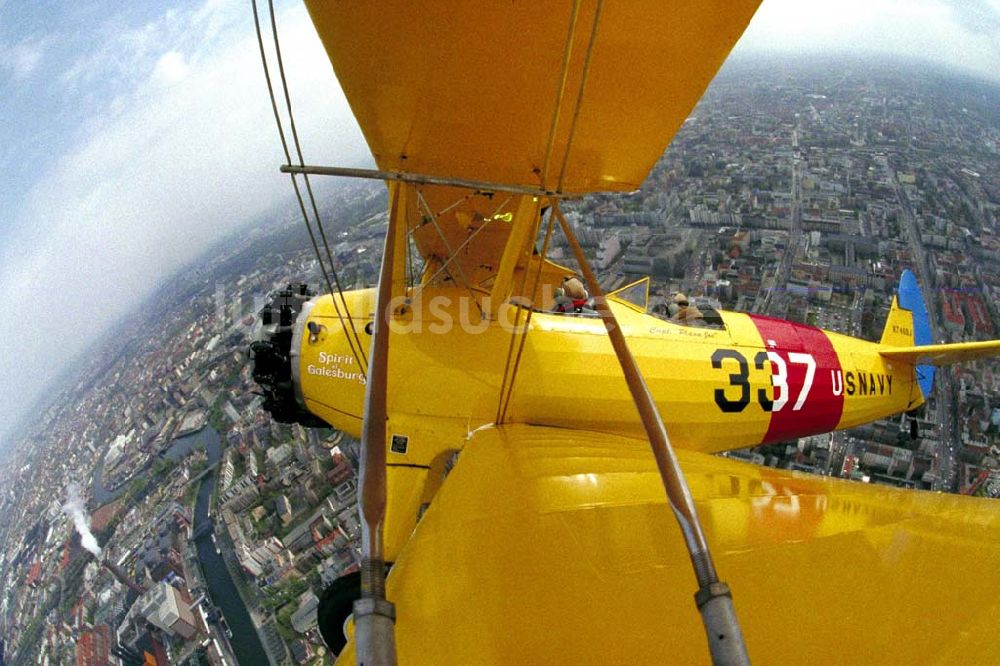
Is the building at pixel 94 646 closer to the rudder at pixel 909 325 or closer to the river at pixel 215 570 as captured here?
the river at pixel 215 570

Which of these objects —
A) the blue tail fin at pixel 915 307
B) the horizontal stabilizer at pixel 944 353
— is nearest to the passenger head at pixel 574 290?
the horizontal stabilizer at pixel 944 353

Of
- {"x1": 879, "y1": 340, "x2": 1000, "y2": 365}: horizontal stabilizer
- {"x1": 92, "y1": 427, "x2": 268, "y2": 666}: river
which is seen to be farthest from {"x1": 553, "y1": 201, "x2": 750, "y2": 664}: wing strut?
{"x1": 92, "y1": 427, "x2": 268, "y2": 666}: river

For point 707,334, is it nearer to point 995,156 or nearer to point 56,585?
point 56,585

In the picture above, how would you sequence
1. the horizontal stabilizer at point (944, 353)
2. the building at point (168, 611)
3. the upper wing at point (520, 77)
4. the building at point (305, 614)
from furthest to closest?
the building at point (168, 611) → the building at point (305, 614) → the horizontal stabilizer at point (944, 353) → the upper wing at point (520, 77)

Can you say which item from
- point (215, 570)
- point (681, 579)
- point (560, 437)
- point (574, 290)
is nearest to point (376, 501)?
point (681, 579)

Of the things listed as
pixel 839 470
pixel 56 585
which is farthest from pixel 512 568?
pixel 56 585

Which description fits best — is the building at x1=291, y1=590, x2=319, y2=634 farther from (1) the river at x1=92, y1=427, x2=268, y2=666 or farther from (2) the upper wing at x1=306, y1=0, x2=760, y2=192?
(2) the upper wing at x1=306, y1=0, x2=760, y2=192

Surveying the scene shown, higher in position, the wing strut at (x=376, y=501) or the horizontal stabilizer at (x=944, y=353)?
the horizontal stabilizer at (x=944, y=353)
